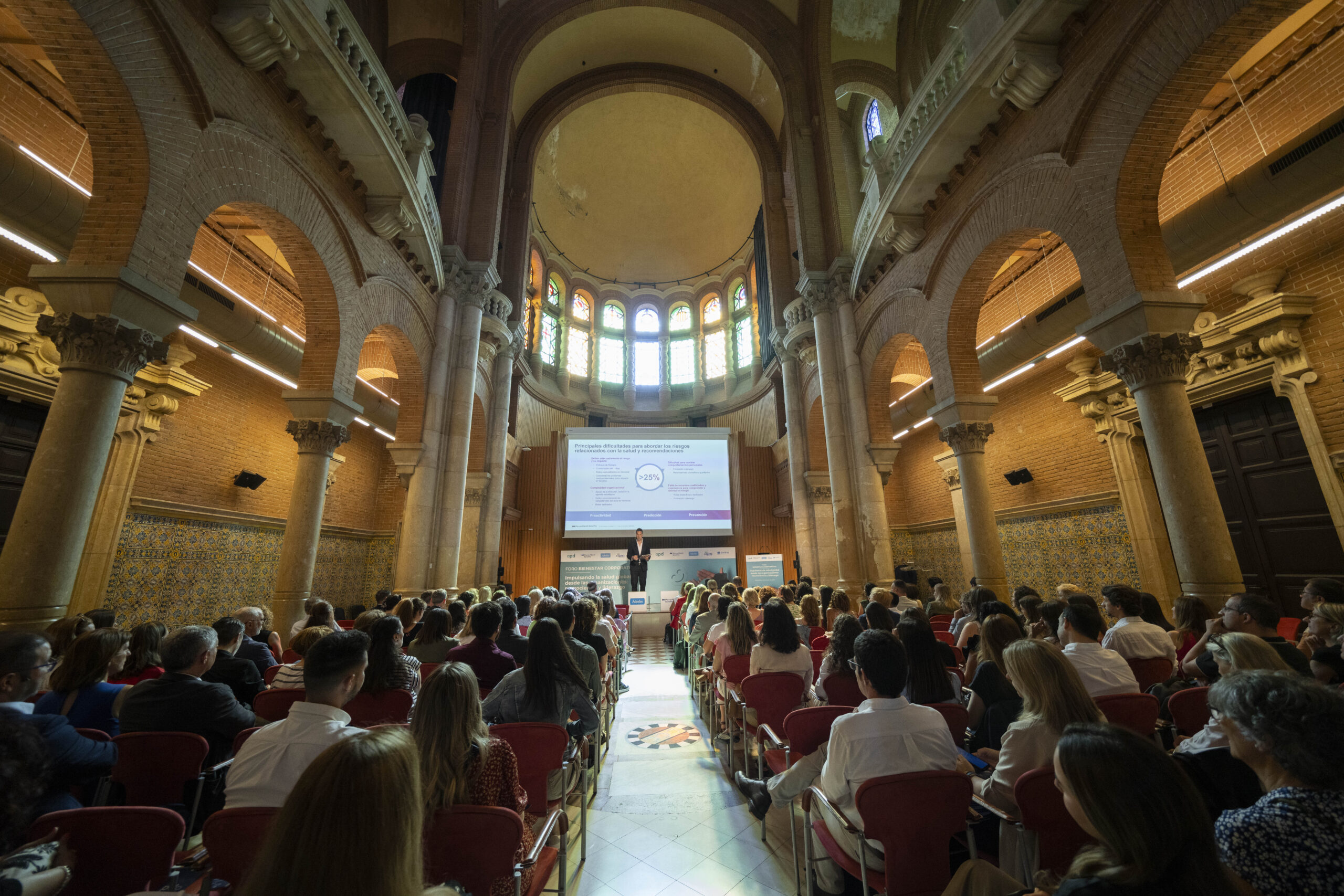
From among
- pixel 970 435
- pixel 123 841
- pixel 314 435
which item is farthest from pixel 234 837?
pixel 970 435

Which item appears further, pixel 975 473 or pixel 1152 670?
pixel 975 473

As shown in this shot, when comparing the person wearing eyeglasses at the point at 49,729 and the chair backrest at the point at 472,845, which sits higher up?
the person wearing eyeglasses at the point at 49,729

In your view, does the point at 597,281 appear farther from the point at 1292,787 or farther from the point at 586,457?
the point at 1292,787

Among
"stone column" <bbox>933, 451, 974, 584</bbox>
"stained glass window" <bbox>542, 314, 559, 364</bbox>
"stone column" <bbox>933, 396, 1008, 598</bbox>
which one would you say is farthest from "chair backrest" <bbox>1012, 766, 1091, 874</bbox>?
"stained glass window" <bbox>542, 314, 559, 364</bbox>

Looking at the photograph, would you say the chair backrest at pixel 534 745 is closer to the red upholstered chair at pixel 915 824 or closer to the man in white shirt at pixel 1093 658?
the red upholstered chair at pixel 915 824

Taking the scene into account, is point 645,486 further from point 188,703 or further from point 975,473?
point 188,703

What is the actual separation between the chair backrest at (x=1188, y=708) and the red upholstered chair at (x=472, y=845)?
2.93 m

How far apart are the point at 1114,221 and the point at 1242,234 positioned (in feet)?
6.91

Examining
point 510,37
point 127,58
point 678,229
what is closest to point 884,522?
point 127,58

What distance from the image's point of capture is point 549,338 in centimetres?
2023

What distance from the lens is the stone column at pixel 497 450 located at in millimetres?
11977

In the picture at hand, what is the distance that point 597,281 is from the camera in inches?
901

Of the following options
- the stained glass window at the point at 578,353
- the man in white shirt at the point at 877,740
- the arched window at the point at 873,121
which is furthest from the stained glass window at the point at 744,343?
the man in white shirt at the point at 877,740

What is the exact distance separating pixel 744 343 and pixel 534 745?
773 inches
